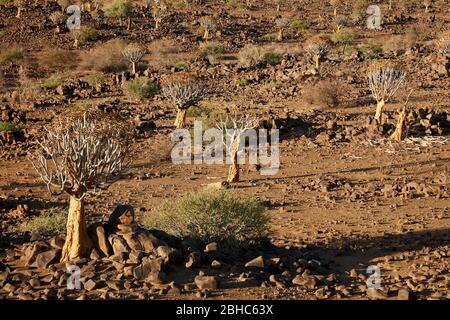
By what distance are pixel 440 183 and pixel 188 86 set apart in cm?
971

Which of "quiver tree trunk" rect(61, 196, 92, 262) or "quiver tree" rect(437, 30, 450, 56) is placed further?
"quiver tree" rect(437, 30, 450, 56)

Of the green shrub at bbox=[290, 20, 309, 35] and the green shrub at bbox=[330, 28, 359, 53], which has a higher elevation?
the green shrub at bbox=[290, 20, 309, 35]

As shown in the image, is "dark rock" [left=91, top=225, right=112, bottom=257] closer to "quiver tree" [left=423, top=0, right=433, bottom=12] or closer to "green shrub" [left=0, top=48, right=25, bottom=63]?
"green shrub" [left=0, top=48, right=25, bottom=63]

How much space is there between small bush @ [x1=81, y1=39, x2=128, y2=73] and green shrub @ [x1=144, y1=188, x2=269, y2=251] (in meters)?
23.8

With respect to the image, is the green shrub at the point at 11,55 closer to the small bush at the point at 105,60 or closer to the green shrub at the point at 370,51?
the small bush at the point at 105,60

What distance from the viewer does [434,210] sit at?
39.0ft

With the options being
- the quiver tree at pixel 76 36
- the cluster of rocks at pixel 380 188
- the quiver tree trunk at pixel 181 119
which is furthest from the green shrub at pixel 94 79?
the cluster of rocks at pixel 380 188

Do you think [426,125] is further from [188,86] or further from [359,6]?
[359,6]

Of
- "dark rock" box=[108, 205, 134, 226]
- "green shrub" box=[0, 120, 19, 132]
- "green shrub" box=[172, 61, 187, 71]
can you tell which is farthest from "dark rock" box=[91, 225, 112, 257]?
"green shrub" box=[172, 61, 187, 71]

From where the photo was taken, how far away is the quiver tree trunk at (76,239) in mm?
7719

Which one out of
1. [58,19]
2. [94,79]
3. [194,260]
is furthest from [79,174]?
[58,19]

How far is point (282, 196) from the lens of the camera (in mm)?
13094

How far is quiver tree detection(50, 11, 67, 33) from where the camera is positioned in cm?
4039

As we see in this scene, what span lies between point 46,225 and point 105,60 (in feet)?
75.9
